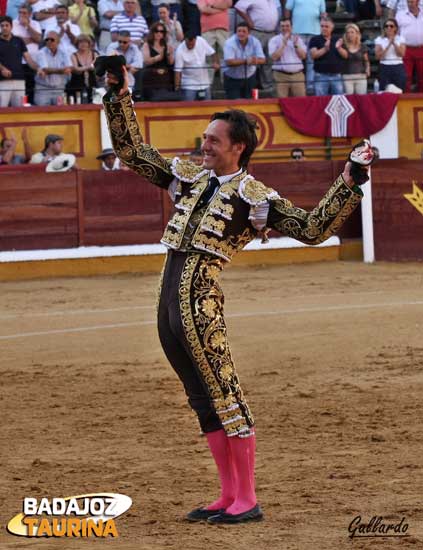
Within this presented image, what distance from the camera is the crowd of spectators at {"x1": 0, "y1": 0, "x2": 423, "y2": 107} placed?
13.3 metres

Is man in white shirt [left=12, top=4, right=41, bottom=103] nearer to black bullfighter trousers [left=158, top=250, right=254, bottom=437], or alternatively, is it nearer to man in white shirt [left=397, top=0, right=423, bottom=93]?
man in white shirt [left=397, top=0, right=423, bottom=93]

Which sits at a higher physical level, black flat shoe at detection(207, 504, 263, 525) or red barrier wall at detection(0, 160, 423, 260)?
black flat shoe at detection(207, 504, 263, 525)

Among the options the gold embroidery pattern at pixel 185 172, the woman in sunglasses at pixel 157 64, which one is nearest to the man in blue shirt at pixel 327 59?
the woman in sunglasses at pixel 157 64

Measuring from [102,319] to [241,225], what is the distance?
5.92m

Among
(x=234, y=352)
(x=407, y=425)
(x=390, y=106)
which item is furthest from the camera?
(x=390, y=106)

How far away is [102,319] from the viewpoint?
33.5 ft

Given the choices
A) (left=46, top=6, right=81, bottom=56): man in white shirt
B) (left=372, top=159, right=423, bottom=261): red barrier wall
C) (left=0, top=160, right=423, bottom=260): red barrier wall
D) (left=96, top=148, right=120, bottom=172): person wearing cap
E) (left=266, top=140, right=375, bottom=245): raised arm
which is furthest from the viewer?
(left=372, top=159, right=423, bottom=261): red barrier wall

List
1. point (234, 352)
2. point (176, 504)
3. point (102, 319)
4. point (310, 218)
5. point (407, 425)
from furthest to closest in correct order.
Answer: point (102, 319) < point (234, 352) < point (407, 425) < point (176, 504) < point (310, 218)

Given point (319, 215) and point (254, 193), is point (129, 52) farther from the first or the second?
point (319, 215)

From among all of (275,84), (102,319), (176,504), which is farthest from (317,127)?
(176,504)

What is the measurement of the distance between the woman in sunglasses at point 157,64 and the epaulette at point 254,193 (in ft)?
30.5

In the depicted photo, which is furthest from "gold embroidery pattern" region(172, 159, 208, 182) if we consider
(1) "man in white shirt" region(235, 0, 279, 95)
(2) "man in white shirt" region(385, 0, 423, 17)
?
(2) "man in white shirt" region(385, 0, 423, 17)

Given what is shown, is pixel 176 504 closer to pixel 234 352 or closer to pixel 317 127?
pixel 234 352

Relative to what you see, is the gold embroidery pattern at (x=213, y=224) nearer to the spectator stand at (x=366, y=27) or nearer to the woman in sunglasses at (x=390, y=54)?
the woman in sunglasses at (x=390, y=54)
